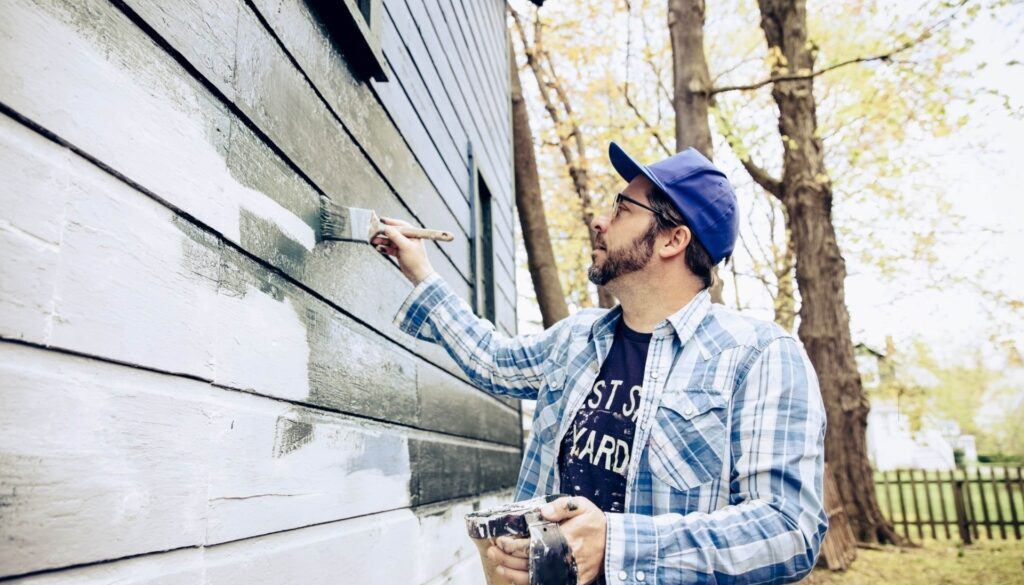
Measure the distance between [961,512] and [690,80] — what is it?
31.1ft

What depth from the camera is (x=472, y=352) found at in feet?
7.82

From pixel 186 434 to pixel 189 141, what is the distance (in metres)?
0.49

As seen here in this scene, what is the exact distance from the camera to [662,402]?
74.0 inches

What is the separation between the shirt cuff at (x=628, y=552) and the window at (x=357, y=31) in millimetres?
1477

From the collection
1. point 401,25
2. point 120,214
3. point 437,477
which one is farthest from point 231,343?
point 401,25

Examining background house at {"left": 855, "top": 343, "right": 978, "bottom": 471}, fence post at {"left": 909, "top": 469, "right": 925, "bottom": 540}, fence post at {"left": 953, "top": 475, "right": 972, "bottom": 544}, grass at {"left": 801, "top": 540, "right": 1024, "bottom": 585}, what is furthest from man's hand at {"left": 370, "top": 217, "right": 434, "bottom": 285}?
background house at {"left": 855, "top": 343, "right": 978, "bottom": 471}

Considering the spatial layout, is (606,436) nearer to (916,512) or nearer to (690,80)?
(690,80)

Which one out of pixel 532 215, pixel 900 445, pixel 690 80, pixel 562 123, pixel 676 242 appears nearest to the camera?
pixel 676 242

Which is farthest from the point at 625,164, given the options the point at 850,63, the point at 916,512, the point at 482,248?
the point at 916,512

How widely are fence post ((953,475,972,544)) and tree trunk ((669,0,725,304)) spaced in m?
7.72

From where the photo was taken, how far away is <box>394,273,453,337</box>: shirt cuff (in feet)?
7.45

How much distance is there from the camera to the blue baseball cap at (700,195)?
2236 millimetres

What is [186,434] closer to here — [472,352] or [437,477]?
[472,352]

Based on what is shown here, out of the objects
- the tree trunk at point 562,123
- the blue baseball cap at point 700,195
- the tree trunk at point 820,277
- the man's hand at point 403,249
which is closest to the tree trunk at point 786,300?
the tree trunk at point 562,123
